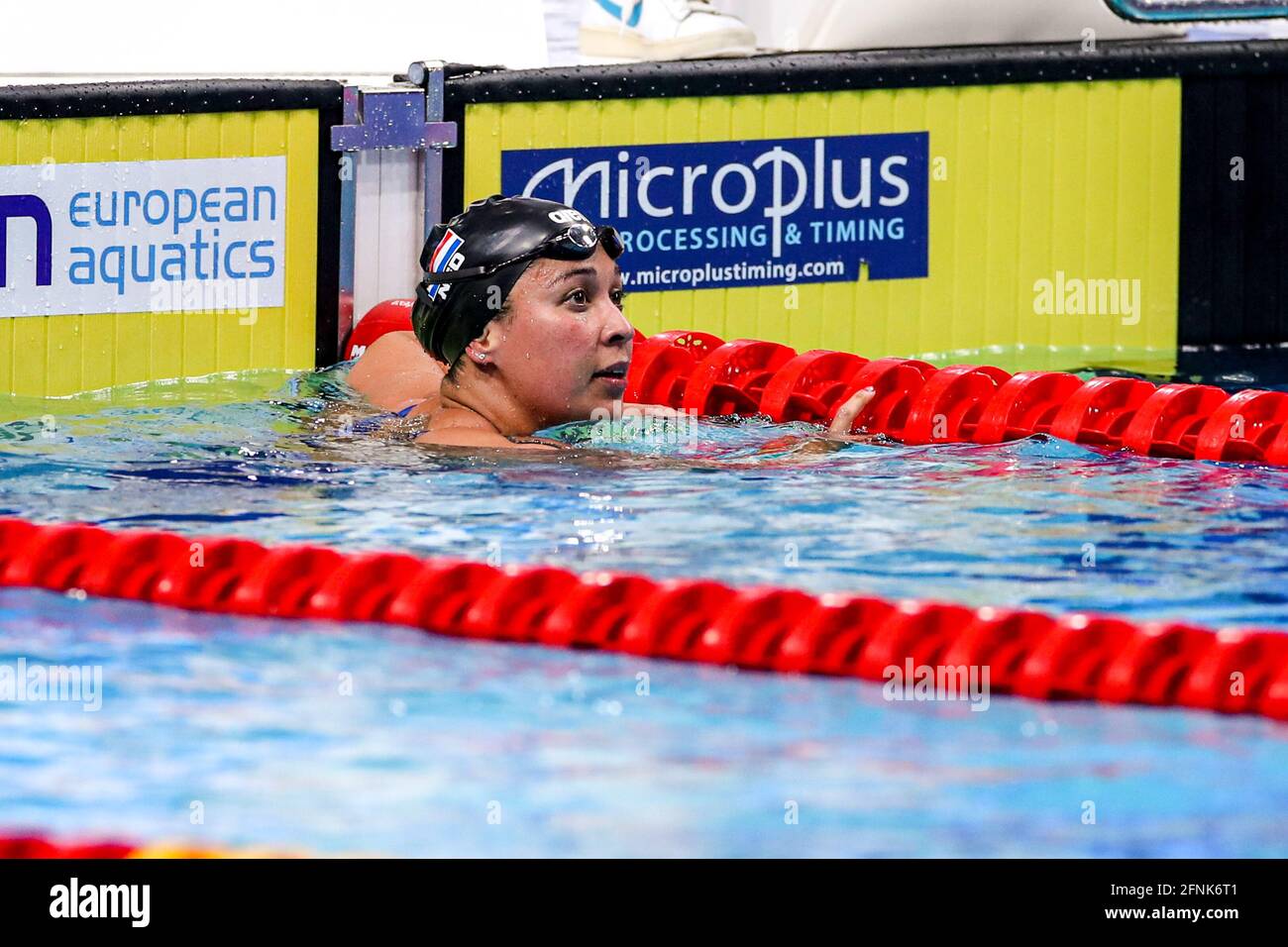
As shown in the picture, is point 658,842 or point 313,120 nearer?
point 658,842

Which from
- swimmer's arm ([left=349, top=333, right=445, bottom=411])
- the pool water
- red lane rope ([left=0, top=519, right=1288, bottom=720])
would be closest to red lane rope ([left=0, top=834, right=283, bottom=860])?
the pool water

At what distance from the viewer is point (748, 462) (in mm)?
4500

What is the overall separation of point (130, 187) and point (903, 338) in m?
2.56

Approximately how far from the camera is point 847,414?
184 inches

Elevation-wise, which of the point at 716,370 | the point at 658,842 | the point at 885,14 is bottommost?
the point at 658,842

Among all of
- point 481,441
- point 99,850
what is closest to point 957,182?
point 481,441

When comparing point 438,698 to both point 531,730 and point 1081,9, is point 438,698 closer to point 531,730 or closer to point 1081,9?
point 531,730

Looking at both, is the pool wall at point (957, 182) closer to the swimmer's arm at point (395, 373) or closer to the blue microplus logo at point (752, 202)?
the blue microplus logo at point (752, 202)

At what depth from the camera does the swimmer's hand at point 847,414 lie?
4672mm

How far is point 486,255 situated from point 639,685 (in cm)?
177

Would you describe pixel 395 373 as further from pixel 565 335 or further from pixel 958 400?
pixel 958 400

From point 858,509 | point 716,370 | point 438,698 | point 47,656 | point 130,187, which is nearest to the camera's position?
point 438,698

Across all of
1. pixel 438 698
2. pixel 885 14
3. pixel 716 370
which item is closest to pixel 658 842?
pixel 438 698

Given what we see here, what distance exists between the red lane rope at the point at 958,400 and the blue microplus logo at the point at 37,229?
113 centimetres
